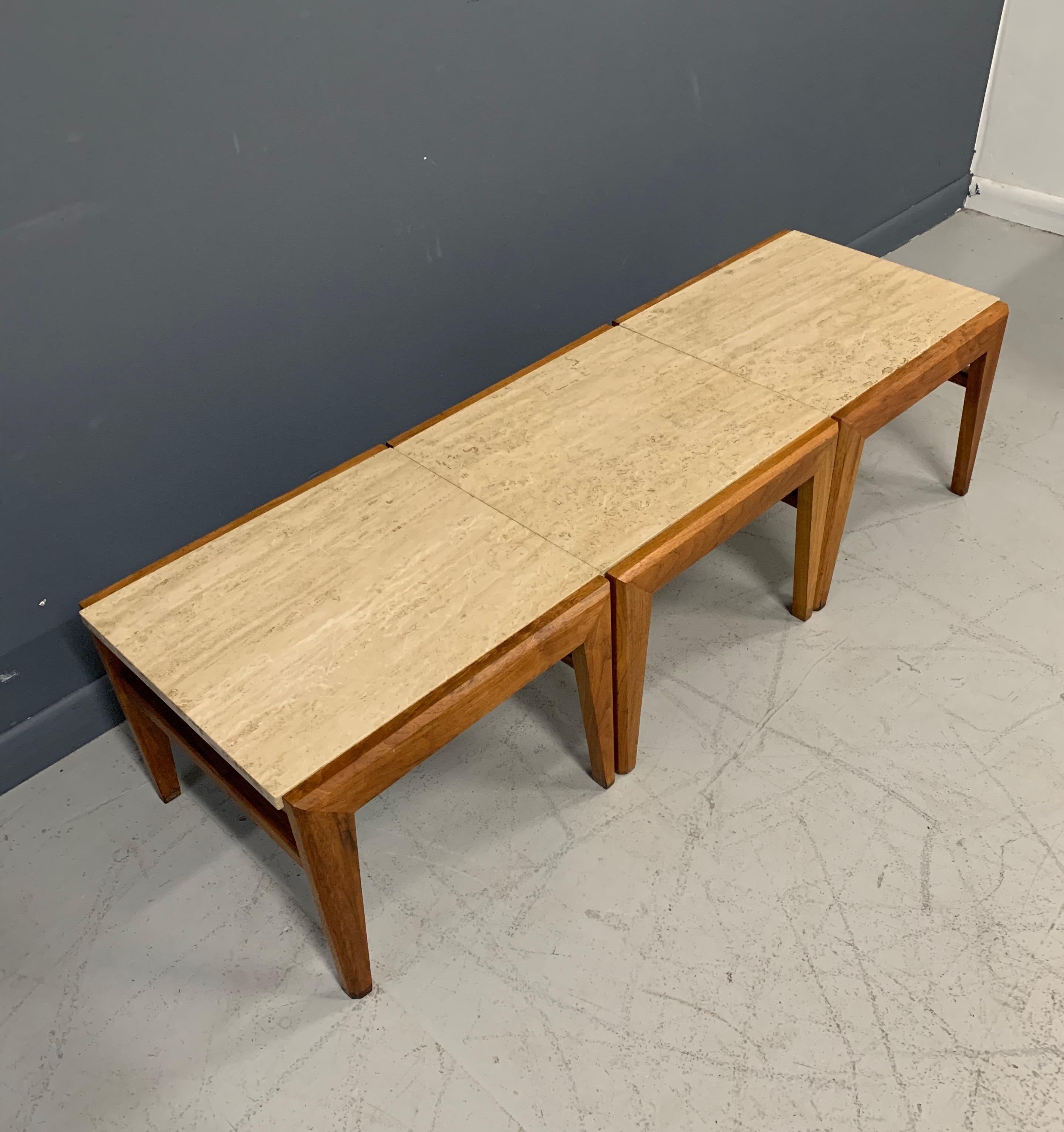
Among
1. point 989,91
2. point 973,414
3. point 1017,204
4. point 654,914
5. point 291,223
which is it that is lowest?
point 654,914

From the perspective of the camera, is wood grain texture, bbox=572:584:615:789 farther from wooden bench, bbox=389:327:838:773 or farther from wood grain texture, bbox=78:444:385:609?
wood grain texture, bbox=78:444:385:609

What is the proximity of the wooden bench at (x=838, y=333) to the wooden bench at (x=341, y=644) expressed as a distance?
0.58 metres

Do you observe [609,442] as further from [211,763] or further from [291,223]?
[211,763]

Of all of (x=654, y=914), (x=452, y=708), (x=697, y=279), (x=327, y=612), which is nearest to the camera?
(x=452, y=708)

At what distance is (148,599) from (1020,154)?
293 cm

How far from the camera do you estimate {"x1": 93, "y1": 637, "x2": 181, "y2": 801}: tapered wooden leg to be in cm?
170

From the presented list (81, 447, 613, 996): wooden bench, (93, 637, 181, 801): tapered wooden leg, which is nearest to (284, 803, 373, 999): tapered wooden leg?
(81, 447, 613, 996): wooden bench

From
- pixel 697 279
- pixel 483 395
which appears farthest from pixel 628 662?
pixel 697 279

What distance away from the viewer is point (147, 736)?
183cm

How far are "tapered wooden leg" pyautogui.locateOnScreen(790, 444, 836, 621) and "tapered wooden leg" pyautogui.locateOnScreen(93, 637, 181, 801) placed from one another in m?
1.13

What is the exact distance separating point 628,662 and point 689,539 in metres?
0.21

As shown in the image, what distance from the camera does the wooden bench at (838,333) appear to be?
1941 mm

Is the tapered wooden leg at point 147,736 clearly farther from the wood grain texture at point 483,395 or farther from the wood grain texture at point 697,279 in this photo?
the wood grain texture at point 697,279

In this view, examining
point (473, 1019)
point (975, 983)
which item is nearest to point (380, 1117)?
point (473, 1019)
